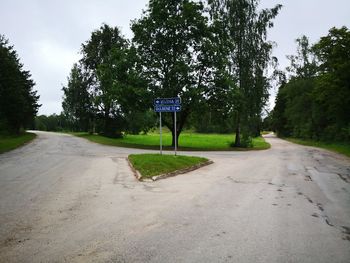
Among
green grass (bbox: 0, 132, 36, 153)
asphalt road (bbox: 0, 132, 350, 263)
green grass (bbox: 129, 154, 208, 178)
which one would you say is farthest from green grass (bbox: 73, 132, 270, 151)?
asphalt road (bbox: 0, 132, 350, 263)

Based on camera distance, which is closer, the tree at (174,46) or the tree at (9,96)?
the tree at (174,46)

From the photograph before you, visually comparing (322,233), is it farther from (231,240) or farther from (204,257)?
(204,257)

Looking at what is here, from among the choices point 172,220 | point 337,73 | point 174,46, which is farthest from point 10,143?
point 337,73

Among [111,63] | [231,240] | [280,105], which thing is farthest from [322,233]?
[280,105]

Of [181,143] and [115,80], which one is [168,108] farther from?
[181,143]

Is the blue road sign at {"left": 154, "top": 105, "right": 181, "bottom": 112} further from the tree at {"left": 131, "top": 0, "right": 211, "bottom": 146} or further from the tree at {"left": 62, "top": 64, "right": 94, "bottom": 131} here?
the tree at {"left": 62, "top": 64, "right": 94, "bottom": 131}

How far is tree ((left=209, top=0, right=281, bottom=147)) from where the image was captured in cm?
3203

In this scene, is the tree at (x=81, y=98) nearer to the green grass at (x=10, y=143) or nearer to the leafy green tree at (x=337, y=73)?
the green grass at (x=10, y=143)

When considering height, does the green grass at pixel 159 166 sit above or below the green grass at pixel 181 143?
above

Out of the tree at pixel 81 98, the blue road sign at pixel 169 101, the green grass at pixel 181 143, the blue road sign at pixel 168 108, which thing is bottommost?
the green grass at pixel 181 143

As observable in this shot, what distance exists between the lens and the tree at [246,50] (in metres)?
32.0

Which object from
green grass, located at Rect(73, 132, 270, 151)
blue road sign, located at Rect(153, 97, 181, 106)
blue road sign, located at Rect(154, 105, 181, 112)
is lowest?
green grass, located at Rect(73, 132, 270, 151)

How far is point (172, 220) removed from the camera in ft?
21.2

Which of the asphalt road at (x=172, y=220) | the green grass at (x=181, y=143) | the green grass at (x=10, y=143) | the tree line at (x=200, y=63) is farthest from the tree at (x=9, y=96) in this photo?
the asphalt road at (x=172, y=220)
